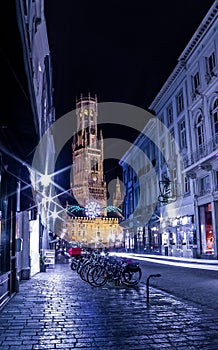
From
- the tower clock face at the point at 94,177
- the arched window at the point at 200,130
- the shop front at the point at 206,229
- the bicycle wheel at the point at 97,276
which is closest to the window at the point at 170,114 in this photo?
the arched window at the point at 200,130

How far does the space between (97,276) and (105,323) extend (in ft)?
24.9

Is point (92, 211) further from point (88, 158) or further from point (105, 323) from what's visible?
point (88, 158)

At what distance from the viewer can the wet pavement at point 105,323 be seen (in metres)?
6.12

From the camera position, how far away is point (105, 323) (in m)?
7.60

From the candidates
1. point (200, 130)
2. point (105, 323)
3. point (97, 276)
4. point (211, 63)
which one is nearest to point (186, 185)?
point (200, 130)

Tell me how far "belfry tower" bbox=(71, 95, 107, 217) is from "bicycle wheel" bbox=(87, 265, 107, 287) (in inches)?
4733

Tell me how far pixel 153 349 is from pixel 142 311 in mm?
3260

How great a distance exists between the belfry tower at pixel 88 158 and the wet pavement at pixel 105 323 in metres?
125

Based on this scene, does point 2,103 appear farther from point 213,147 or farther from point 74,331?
point 213,147

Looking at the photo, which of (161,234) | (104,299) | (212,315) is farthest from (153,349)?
(161,234)

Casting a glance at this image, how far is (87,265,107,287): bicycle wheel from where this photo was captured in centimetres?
1459

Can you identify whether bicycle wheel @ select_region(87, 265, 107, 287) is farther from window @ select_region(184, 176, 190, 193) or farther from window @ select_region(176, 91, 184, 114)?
window @ select_region(176, 91, 184, 114)

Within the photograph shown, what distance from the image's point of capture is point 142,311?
29.3 feet

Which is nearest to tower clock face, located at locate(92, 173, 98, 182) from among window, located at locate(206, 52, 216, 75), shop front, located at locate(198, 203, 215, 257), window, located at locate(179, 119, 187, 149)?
window, located at locate(179, 119, 187, 149)
